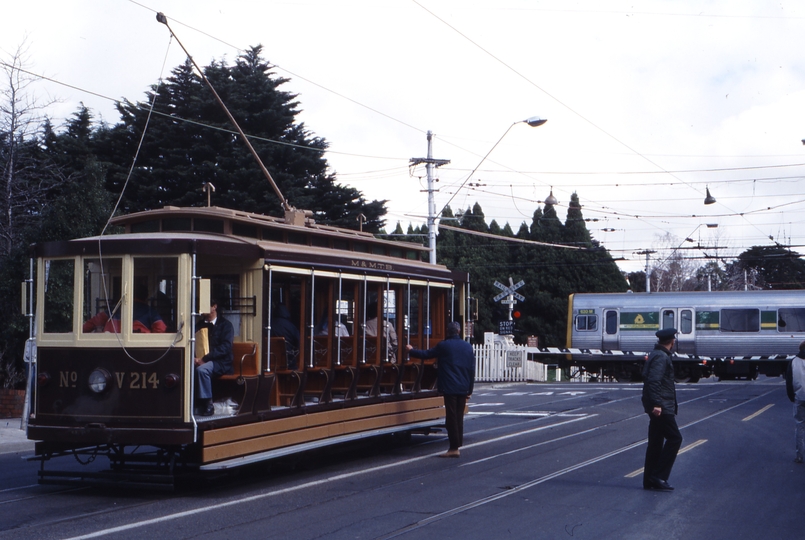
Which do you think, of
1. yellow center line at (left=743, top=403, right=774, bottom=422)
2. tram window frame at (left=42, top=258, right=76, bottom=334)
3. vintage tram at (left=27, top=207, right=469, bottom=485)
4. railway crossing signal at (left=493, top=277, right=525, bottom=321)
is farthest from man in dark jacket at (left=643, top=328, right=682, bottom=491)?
railway crossing signal at (left=493, top=277, right=525, bottom=321)

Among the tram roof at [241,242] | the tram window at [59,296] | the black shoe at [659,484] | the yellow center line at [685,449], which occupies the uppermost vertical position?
the tram roof at [241,242]

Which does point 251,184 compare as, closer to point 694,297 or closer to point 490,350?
point 490,350

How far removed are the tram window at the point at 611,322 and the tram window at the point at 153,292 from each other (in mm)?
30349

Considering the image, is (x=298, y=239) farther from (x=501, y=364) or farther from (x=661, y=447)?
(x=501, y=364)

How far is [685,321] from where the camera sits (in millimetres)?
36250

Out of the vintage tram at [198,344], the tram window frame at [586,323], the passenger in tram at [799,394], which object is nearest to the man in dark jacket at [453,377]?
the vintage tram at [198,344]

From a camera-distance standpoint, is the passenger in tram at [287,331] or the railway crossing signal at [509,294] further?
the railway crossing signal at [509,294]

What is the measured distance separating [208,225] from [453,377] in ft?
13.4

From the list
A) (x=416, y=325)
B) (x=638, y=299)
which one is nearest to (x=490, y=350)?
(x=638, y=299)

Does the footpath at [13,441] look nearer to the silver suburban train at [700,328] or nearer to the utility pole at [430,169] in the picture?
the utility pole at [430,169]

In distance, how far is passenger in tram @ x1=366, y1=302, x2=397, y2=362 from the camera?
13.0 metres

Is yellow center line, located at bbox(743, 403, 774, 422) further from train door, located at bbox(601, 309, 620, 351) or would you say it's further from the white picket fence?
train door, located at bbox(601, 309, 620, 351)

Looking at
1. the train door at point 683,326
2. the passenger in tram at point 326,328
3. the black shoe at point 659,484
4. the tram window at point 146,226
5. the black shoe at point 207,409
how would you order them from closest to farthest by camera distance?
the black shoe at point 207,409, the black shoe at point 659,484, the tram window at point 146,226, the passenger in tram at point 326,328, the train door at point 683,326

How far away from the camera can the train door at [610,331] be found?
37.9m
